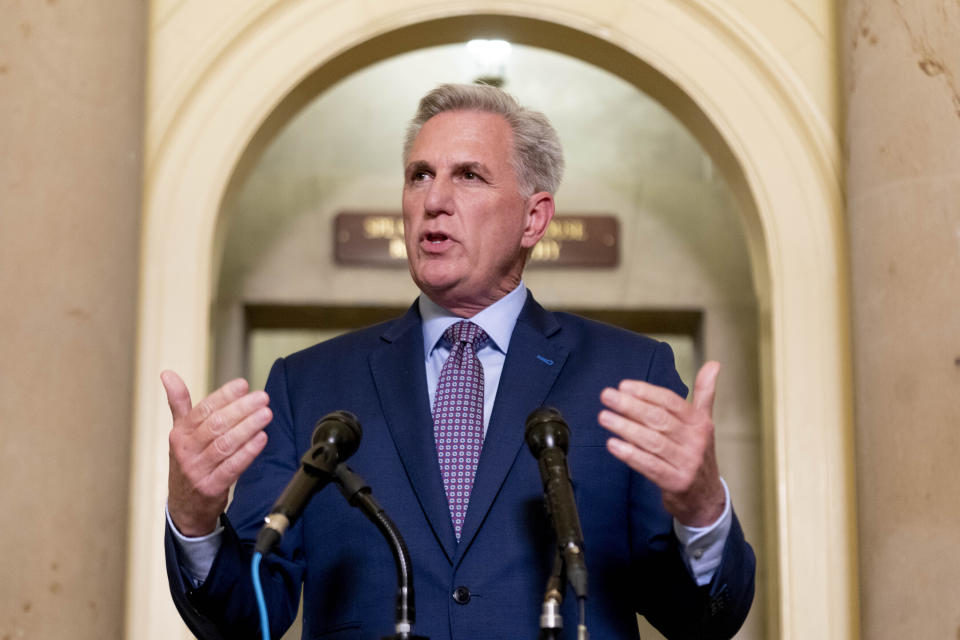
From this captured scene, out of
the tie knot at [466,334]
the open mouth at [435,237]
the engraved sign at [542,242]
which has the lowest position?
the tie knot at [466,334]

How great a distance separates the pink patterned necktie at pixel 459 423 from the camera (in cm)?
199

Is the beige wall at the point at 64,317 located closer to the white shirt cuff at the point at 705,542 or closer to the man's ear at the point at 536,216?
the man's ear at the point at 536,216

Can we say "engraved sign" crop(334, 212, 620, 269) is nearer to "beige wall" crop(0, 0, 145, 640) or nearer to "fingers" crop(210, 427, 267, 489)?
"beige wall" crop(0, 0, 145, 640)

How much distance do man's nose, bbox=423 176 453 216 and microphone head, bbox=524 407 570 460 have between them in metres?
0.70

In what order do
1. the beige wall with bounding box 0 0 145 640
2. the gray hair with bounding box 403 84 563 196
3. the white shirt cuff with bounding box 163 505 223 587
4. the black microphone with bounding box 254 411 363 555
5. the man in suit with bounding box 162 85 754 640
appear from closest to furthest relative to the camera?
the black microphone with bounding box 254 411 363 555
the man in suit with bounding box 162 85 754 640
the white shirt cuff with bounding box 163 505 223 587
the gray hair with bounding box 403 84 563 196
the beige wall with bounding box 0 0 145 640

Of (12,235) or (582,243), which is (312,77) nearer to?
(12,235)

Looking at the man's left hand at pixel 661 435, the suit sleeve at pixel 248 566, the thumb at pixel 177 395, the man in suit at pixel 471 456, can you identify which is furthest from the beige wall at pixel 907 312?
the thumb at pixel 177 395

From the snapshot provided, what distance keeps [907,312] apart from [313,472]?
5.48 ft

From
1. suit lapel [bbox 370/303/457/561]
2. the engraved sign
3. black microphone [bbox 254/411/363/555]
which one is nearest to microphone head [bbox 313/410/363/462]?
black microphone [bbox 254/411/363/555]

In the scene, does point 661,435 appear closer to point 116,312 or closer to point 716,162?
point 116,312

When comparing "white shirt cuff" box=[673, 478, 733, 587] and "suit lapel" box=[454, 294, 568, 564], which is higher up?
"suit lapel" box=[454, 294, 568, 564]

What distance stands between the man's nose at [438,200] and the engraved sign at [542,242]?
110 inches

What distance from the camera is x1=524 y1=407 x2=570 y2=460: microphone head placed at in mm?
1552

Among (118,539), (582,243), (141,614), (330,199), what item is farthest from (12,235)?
(582,243)
